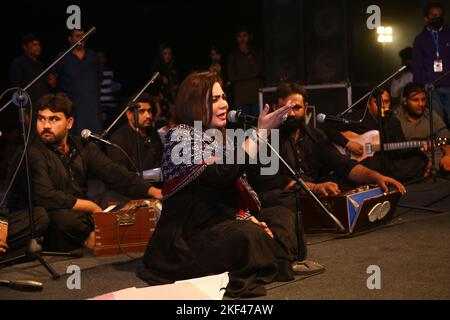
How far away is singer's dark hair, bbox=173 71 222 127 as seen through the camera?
3.91 m

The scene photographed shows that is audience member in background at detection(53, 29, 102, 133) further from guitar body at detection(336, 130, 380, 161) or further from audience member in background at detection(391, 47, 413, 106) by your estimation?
audience member in background at detection(391, 47, 413, 106)

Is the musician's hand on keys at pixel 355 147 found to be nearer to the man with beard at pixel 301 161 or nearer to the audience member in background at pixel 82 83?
the man with beard at pixel 301 161

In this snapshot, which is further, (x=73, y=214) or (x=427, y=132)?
(x=427, y=132)

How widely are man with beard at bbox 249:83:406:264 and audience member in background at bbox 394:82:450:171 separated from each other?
7.76ft

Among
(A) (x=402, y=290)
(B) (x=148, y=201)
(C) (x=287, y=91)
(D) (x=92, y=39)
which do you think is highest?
(D) (x=92, y=39)

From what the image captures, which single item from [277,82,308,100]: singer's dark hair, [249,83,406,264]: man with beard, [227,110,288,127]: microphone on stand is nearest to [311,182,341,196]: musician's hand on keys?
[249,83,406,264]: man with beard

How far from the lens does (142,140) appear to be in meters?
6.73

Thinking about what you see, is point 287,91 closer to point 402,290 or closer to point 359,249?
point 359,249

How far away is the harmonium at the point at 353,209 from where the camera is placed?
513cm

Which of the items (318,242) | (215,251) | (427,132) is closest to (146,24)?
(427,132)

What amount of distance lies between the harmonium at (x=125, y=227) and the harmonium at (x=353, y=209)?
1.16 m

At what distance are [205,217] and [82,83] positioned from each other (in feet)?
15.4

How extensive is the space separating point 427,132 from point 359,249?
11.5 feet

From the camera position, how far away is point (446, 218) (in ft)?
18.3
